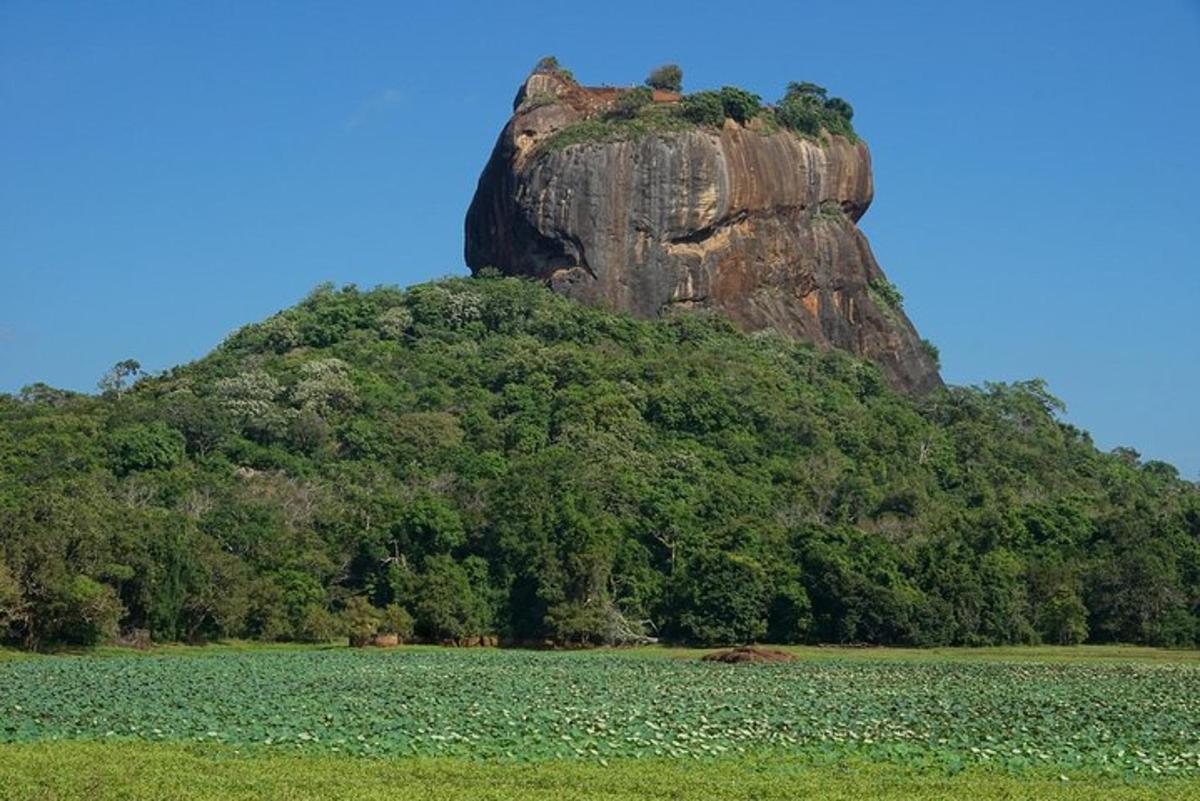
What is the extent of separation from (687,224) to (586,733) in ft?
250

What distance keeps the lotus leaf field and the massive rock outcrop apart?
57.1 meters

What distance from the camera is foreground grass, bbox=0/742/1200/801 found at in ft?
66.4

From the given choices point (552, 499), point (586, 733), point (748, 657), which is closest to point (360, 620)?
point (552, 499)

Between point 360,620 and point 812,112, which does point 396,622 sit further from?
point 812,112

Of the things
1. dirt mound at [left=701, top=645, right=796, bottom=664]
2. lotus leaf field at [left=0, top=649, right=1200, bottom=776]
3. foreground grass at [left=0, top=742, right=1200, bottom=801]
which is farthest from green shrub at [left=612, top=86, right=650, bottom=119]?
foreground grass at [left=0, top=742, right=1200, bottom=801]

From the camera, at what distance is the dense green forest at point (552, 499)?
60438 mm

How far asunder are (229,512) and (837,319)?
52.6 m

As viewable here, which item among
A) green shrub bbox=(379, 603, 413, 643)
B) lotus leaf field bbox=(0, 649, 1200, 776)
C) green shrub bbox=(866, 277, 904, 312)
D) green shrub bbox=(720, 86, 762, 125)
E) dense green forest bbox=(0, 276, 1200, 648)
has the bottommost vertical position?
lotus leaf field bbox=(0, 649, 1200, 776)

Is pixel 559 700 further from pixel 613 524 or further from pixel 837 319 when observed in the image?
pixel 837 319

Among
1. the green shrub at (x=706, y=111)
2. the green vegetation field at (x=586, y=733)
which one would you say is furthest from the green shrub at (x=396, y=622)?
the green shrub at (x=706, y=111)

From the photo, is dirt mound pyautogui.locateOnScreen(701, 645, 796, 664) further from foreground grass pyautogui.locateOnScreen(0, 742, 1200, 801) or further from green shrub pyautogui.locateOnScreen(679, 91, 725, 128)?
green shrub pyautogui.locateOnScreen(679, 91, 725, 128)

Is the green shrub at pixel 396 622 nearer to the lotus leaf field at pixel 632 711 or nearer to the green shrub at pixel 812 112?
the lotus leaf field at pixel 632 711

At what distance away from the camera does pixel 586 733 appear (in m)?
26.6

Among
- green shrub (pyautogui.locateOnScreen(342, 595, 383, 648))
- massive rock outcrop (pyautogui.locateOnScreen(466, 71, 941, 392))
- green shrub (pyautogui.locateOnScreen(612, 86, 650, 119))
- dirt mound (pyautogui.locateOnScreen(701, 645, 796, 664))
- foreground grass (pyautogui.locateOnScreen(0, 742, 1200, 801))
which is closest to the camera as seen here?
foreground grass (pyautogui.locateOnScreen(0, 742, 1200, 801))
